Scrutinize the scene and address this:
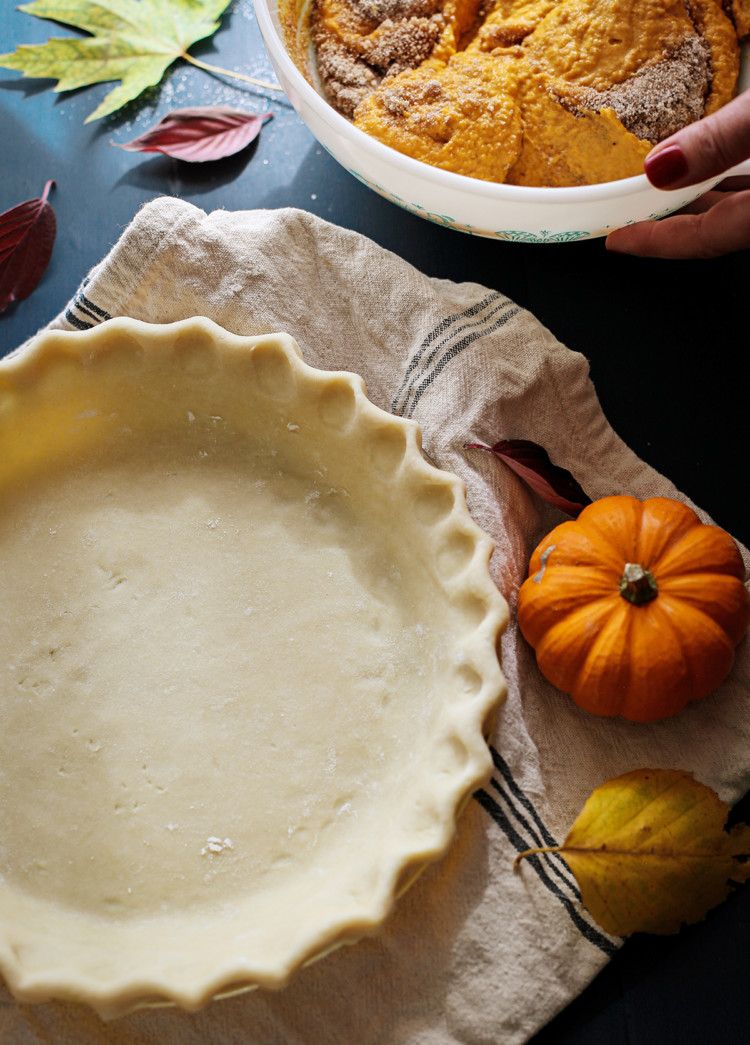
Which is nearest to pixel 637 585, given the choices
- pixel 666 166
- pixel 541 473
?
pixel 541 473

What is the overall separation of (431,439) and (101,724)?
633mm

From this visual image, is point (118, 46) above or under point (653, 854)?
above

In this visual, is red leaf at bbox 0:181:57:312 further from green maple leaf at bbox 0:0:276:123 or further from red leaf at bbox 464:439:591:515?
red leaf at bbox 464:439:591:515

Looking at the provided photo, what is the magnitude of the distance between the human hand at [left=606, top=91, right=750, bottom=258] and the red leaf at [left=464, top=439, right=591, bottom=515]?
1.23ft

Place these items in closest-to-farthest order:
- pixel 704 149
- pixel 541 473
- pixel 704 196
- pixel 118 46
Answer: pixel 704 149, pixel 541 473, pixel 704 196, pixel 118 46

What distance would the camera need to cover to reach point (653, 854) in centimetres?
115

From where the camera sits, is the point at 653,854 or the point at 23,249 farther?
the point at 23,249

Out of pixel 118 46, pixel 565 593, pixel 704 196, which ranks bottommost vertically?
pixel 565 593

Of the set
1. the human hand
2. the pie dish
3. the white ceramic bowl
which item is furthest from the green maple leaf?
the human hand

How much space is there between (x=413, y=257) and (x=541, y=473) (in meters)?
0.47

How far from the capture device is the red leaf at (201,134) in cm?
153

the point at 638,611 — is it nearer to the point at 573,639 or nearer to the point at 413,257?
the point at 573,639

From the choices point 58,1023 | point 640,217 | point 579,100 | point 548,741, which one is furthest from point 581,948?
point 579,100

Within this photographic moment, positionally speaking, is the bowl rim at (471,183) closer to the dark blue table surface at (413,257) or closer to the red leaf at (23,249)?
the dark blue table surface at (413,257)
